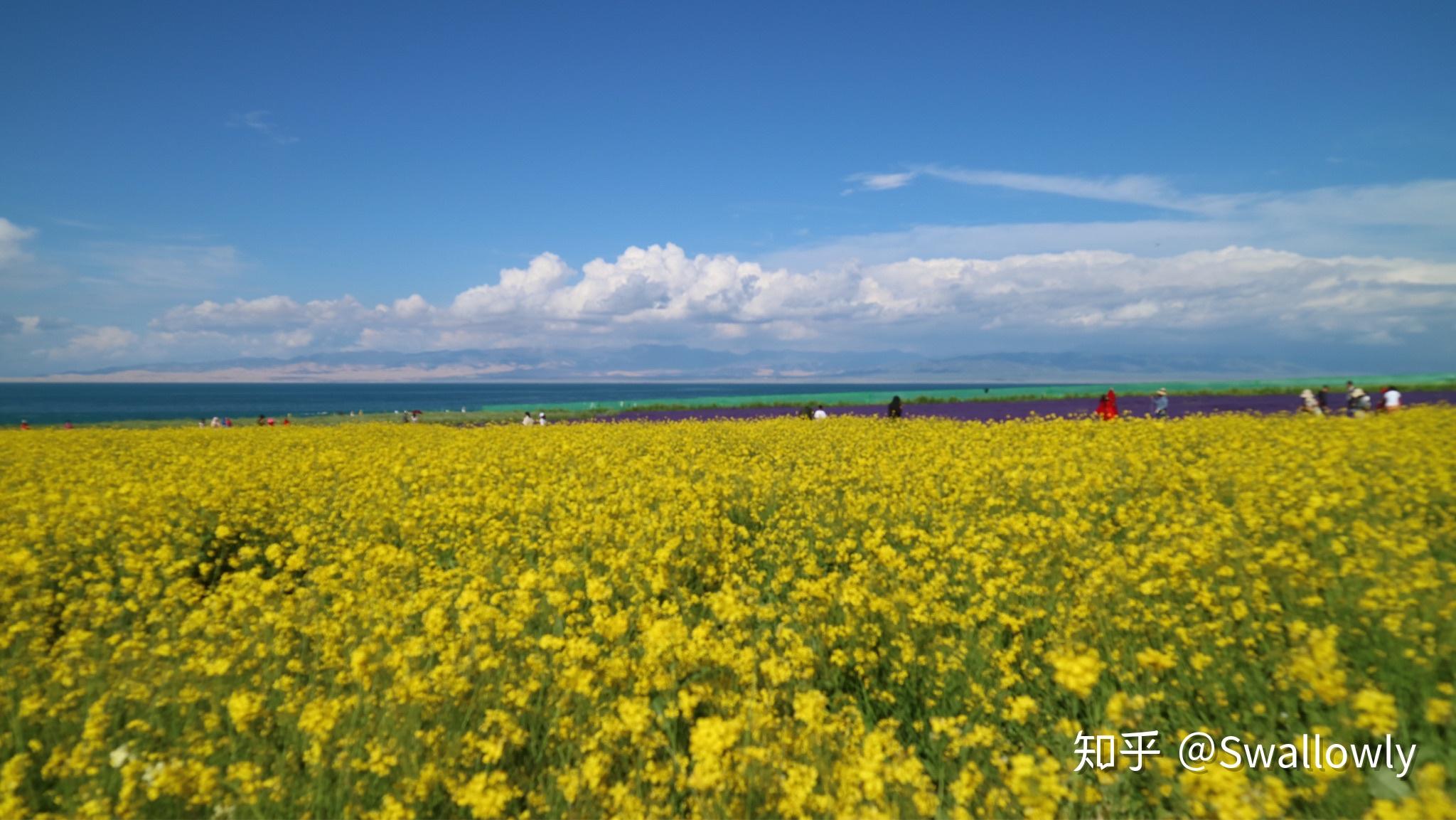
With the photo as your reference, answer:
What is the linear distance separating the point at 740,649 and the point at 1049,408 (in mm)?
33893

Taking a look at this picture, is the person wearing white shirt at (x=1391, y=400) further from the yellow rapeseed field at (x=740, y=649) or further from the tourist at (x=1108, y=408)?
the yellow rapeseed field at (x=740, y=649)

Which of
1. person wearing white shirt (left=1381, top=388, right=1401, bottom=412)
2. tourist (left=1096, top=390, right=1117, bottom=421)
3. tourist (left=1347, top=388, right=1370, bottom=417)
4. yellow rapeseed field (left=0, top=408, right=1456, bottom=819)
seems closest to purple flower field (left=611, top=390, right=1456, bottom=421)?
tourist (left=1096, top=390, right=1117, bottom=421)

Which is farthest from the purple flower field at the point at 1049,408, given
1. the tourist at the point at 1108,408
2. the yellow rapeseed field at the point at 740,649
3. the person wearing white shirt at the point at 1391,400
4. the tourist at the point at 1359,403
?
the yellow rapeseed field at the point at 740,649

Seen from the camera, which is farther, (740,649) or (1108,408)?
(1108,408)

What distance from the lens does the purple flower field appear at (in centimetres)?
3058

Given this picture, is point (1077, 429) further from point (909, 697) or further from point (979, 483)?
point (909, 697)

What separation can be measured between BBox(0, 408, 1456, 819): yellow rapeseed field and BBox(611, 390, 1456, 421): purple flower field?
22365 millimetres

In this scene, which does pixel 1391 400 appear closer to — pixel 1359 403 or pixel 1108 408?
pixel 1359 403

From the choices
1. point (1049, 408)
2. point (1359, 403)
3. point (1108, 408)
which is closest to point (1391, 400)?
point (1359, 403)

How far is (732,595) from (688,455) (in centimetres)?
871

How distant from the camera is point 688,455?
42.5 ft

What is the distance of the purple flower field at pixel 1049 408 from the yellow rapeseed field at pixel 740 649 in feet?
73.4

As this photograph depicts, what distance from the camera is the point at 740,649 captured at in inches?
163

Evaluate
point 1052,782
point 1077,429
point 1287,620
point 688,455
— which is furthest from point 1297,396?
point 1052,782
